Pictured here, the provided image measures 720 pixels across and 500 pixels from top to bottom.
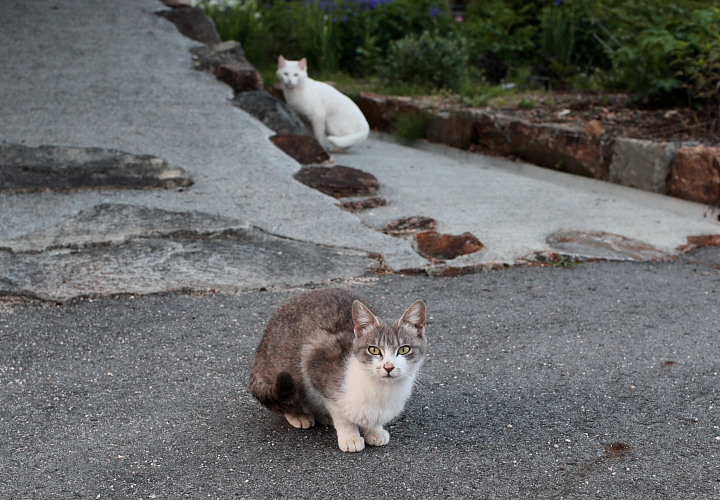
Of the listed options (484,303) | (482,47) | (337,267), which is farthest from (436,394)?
(482,47)

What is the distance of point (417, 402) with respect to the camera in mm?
3266

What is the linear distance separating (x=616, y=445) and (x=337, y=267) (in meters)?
2.24

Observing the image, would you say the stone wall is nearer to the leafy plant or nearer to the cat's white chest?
the leafy plant

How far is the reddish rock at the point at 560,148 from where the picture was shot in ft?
22.7

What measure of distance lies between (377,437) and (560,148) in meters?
4.91

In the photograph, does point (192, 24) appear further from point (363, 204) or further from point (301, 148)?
point (363, 204)

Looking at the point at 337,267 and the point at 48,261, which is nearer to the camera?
the point at 48,261

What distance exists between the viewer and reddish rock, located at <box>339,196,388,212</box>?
5930mm

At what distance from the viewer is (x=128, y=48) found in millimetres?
8000

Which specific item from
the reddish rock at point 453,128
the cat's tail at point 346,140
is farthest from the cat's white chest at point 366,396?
the reddish rock at point 453,128

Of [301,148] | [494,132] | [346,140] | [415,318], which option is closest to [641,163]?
[494,132]

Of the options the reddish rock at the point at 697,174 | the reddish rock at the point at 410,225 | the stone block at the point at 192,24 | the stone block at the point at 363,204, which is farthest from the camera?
the stone block at the point at 192,24

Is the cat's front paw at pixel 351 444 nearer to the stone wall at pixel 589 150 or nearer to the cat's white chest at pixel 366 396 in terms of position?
the cat's white chest at pixel 366 396

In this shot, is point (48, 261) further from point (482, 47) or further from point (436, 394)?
point (482, 47)
